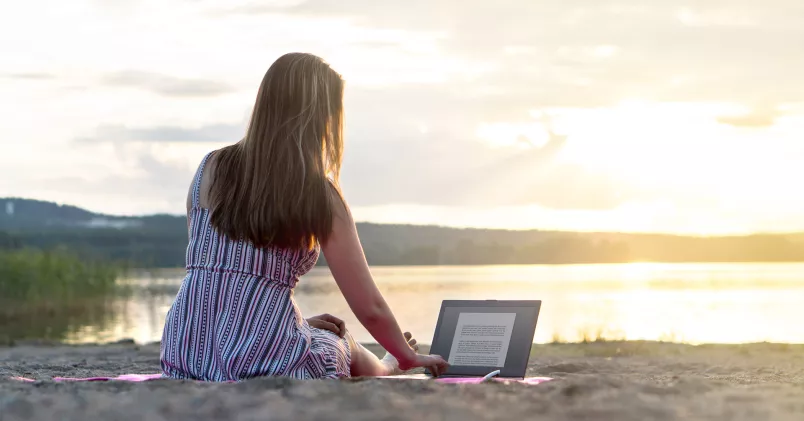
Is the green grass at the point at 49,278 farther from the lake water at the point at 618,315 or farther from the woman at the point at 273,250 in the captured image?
the woman at the point at 273,250

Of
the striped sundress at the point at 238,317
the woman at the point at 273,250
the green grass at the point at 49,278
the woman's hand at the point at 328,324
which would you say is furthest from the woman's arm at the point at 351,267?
the green grass at the point at 49,278

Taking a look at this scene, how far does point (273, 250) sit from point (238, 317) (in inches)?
10.9

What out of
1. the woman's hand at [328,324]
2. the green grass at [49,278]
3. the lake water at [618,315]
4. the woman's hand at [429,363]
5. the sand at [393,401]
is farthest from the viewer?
the green grass at [49,278]

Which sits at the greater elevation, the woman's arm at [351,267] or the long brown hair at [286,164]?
the long brown hair at [286,164]

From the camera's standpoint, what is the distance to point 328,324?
3.60 meters

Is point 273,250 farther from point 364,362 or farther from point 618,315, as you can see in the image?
point 618,315

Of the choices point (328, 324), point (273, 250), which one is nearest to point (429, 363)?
point (328, 324)

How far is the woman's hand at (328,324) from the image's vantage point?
3590 millimetres

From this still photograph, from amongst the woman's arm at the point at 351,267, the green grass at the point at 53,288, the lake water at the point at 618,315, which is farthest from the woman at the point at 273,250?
the green grass at the point at 53,288

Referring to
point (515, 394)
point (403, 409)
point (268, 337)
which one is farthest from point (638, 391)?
point (268, 337)

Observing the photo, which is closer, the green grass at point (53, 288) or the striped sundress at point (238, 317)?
the striped sundress at point (238, 317)

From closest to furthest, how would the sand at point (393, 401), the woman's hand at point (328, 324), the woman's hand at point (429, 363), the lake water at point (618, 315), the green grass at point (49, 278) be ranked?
the sand at point (393, 401), the woman's hand at point (429, 363), the woman's hand at point (328, 324), the lake water at point (618, 315), the green grass at point (49, 278)

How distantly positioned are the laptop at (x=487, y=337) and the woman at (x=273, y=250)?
259 millimetres

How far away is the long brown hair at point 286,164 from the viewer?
3178 millimetres
